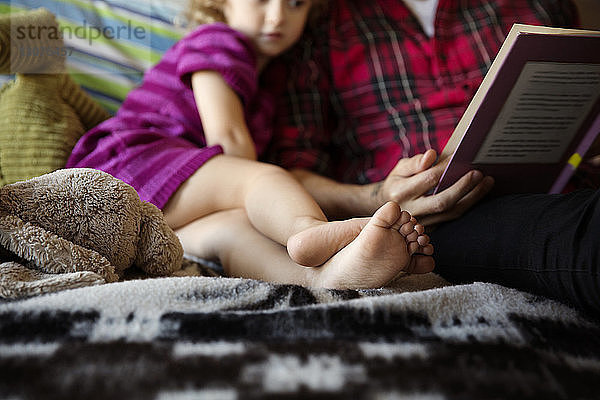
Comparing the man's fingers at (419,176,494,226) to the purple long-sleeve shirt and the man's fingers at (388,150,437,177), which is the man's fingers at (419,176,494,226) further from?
the purple long-sleeve shirt

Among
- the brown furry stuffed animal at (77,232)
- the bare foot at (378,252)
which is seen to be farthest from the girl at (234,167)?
the brown furry stuffed animal at (77,232)

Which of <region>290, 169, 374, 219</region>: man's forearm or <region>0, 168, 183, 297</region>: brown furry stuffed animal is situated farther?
<region>290, 169, 374, 219</region>: man's forearm

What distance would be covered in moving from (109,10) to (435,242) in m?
0.81

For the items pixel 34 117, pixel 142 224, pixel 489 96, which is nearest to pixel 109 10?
pixel 34 117

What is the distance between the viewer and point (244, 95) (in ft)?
3.35

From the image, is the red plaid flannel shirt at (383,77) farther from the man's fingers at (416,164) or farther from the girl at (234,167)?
the man's fingers at (416,164)

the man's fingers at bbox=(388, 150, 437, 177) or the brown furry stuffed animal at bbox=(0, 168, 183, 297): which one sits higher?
the man's fingers at bbox=(388, 150, 437, 177)

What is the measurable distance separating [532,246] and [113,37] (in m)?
0.91

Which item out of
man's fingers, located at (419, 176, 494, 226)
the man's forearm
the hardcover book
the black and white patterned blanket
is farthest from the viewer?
the man's forearm

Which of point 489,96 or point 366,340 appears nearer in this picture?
point 366,340

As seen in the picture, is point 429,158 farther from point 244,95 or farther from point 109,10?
point 109,10

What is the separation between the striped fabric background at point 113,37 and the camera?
1.10 meters

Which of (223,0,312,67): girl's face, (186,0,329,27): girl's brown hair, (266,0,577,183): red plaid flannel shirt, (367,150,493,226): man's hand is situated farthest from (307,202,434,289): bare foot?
(186,0,329,27): girl's brown hair

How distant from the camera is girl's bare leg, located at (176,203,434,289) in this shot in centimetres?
60
